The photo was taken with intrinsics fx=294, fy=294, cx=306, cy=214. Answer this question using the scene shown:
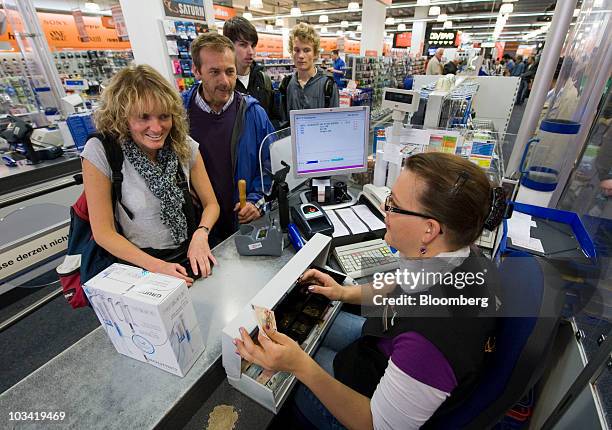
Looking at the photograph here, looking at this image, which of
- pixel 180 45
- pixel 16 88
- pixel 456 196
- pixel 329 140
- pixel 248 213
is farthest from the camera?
pixel 180 45

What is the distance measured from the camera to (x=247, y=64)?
104 inches

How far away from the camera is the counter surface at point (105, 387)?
2.59 ft

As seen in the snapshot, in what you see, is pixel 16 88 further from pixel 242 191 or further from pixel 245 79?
pixel 242 191

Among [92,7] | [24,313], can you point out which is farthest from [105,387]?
[92,7]

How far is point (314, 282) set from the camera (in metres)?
1.19

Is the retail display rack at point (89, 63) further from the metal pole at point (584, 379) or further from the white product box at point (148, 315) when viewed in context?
the metal pole at point (584, 379)

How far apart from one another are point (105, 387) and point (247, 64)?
8.48 ft

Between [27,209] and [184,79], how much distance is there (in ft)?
8.16

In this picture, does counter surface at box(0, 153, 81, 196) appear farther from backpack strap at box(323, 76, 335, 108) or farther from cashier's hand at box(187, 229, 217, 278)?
backpack strap at box(323, 76, 335, 108)

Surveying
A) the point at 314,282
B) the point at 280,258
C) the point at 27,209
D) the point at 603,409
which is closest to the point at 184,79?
the point at 27,209

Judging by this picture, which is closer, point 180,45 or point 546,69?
point 546,69

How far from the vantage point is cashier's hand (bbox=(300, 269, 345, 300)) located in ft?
3.78

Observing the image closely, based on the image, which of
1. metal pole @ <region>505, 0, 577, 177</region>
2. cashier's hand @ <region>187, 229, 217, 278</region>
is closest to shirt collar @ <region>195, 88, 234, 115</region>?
cashier's hand @ <region>187, 229, 217, 278</region>

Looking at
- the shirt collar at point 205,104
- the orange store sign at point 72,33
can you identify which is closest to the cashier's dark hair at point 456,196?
the shirt collar at point 205,104
